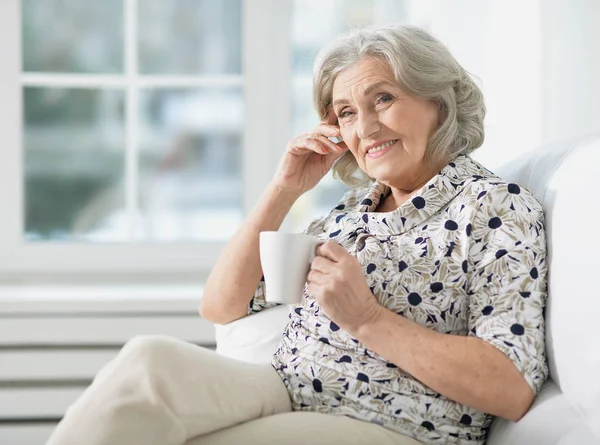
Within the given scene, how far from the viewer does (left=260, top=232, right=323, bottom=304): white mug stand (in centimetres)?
126

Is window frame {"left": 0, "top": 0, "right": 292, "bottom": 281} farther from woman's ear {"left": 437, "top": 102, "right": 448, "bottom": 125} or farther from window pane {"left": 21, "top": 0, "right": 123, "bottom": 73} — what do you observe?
woman's ear {"left": 437, "top": 102, "right": 448, "bottom": 125}

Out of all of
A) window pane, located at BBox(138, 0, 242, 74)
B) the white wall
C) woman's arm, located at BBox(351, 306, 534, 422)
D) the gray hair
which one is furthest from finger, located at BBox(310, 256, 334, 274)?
window pane, located at BBox(138, 0, 242, 74)

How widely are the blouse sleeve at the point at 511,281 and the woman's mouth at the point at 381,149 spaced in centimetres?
25

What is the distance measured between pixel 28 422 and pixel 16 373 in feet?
0.52

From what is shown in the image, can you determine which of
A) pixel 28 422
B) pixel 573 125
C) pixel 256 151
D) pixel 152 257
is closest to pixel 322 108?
pixel 573 125

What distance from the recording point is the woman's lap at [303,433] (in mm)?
1213

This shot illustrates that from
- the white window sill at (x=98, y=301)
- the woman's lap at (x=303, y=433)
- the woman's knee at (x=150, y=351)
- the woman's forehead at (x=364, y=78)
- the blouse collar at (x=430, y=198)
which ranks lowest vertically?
the white window sill at (x=98, y=301)

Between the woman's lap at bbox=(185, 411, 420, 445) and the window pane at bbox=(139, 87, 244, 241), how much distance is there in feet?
5.30

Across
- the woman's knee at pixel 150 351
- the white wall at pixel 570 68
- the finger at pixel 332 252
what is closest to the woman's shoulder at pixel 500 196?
the finger at pixel 332 252

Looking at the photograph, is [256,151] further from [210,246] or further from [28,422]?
[28,422]

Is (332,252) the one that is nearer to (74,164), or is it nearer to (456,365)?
(456,365)

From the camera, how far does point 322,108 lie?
5.52ft

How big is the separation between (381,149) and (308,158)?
25cm

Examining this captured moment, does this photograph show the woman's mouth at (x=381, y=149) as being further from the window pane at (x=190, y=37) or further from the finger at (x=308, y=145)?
the window pane at (x=190, y=37)
